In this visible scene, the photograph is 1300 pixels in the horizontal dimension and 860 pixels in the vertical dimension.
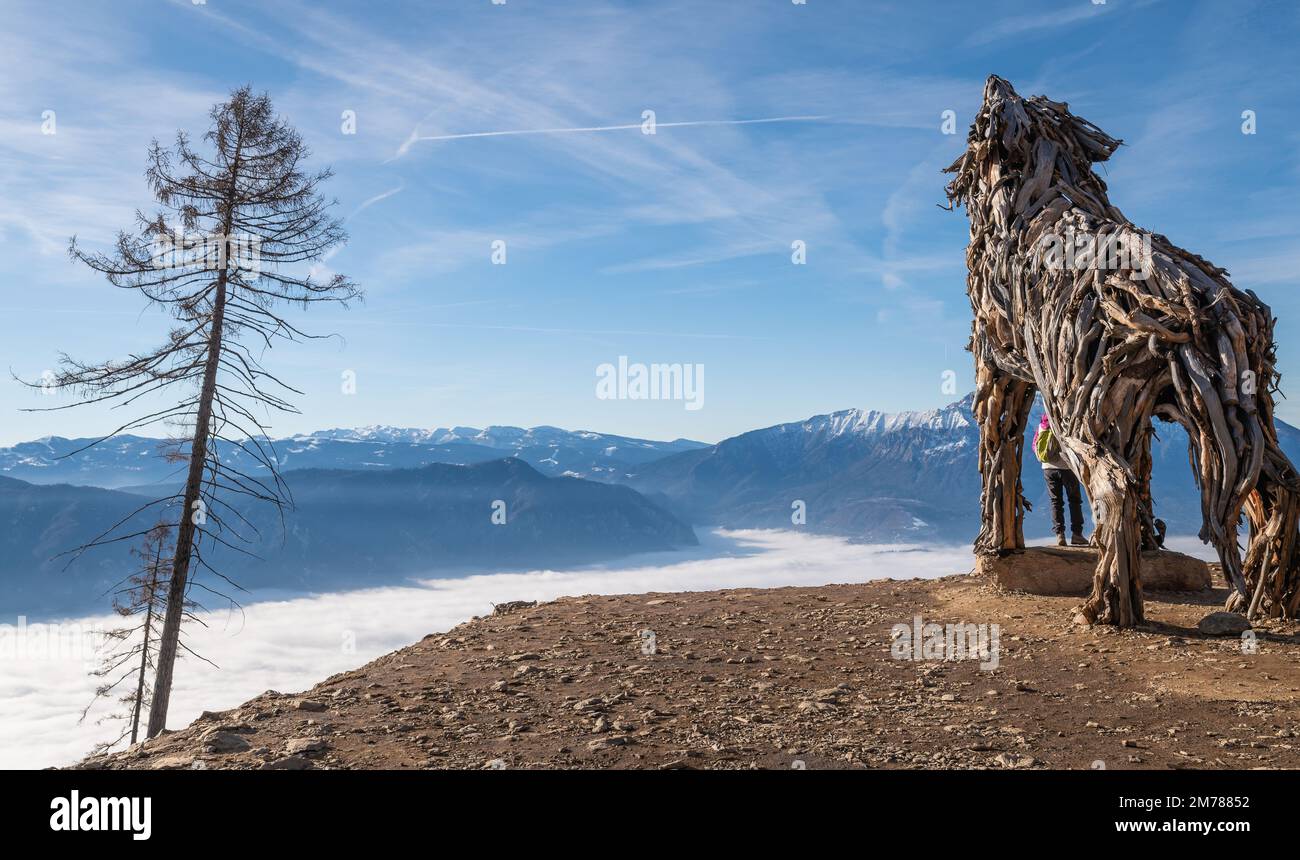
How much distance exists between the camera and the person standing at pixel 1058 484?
16.5 metres

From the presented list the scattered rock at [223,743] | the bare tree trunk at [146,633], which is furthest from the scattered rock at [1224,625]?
the bare tree trunk at [146,633]

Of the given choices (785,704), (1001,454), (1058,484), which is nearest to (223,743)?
(785,704)

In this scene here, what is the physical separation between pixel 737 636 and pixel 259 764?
7.48 meters

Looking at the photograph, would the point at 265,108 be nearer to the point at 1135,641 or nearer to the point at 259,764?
the point at 259,764

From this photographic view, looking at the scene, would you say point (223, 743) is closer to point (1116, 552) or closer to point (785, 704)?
point (785, 704)

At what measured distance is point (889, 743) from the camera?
7.89 meters

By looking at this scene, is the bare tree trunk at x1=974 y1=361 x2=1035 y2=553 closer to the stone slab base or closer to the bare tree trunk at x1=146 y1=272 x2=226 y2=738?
the stone slab base

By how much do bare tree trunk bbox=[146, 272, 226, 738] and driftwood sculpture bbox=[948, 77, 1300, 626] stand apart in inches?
603

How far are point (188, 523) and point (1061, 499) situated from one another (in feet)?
58.2

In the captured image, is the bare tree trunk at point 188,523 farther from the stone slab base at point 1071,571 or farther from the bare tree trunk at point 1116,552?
the bare tree trunk at point 1116,552

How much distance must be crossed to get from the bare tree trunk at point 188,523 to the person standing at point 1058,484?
1647 centimetres

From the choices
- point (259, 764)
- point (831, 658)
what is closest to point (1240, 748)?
point (831, 658)

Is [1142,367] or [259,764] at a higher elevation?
[1142,367]
